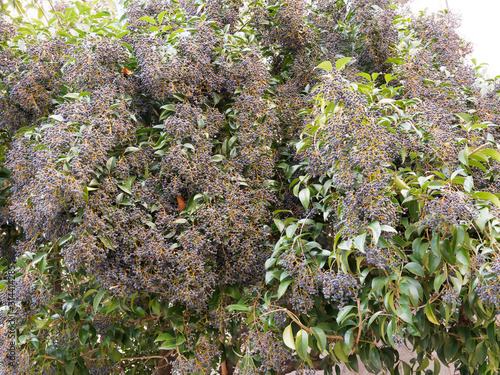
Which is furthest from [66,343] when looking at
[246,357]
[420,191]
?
[420,191]

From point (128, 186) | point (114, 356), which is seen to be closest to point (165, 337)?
point (114, 356)

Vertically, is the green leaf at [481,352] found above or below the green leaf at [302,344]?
below

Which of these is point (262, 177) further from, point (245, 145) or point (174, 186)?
point (174, 186)

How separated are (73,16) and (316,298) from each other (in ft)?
7.30

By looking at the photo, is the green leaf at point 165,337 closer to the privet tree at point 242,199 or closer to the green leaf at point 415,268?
the privet tree at point 242,199

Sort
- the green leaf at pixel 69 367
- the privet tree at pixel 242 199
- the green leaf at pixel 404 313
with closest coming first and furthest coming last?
1. the green leaf at pixel 404 313
2. the privet tree at pixel 242 199
3. the green leaf at pixel 69 367

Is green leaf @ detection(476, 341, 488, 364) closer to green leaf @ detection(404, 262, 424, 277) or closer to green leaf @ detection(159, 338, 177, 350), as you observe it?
green leaf @ detection(404, 262, 424, 277)

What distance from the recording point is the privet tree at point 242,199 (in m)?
1.42

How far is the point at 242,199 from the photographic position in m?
1.71

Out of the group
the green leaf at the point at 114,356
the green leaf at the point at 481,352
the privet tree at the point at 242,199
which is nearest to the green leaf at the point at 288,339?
the privet tree at the point at 242,199

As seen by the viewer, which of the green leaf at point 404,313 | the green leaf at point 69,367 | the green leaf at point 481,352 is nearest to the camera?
the green leaf at point 404,313

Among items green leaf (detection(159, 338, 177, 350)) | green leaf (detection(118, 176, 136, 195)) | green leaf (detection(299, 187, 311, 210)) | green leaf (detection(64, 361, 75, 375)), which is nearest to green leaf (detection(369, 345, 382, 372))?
green leaf (detection(299, 187, 311, 210))

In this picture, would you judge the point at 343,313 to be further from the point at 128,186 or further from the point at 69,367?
the point at 69,367

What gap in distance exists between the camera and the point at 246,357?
5.21ft
